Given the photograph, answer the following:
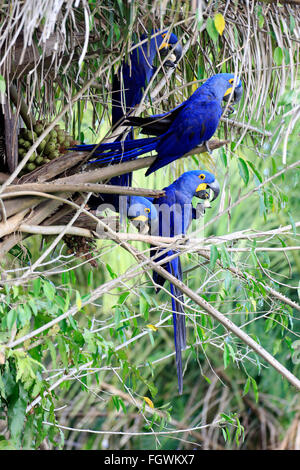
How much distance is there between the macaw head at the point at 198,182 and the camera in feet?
8.23

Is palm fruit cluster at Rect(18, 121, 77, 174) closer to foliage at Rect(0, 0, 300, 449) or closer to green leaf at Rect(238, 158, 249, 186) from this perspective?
foliage at Rect(0, 0, 300, 449)

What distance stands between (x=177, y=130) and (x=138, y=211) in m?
0.37

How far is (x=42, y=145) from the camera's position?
210 centimetres

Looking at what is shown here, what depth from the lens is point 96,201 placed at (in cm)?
229

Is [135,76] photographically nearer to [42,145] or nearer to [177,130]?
[177,130]

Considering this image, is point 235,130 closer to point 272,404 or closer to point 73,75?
point 73,75

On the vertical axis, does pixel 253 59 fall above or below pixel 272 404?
above

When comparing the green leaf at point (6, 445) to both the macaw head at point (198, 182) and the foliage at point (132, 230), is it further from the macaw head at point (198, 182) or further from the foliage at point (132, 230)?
the macaw head at point (198, 182)

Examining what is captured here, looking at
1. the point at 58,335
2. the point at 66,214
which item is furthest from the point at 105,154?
the point at 58,335

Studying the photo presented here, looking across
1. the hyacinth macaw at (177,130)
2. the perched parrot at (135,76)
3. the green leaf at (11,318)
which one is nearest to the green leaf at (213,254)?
the hyacinth macaw at (177,130)

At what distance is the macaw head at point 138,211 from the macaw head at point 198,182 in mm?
258

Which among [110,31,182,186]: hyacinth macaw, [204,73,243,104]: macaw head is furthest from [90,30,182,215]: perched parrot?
[204,73,243,104]: macaw head
